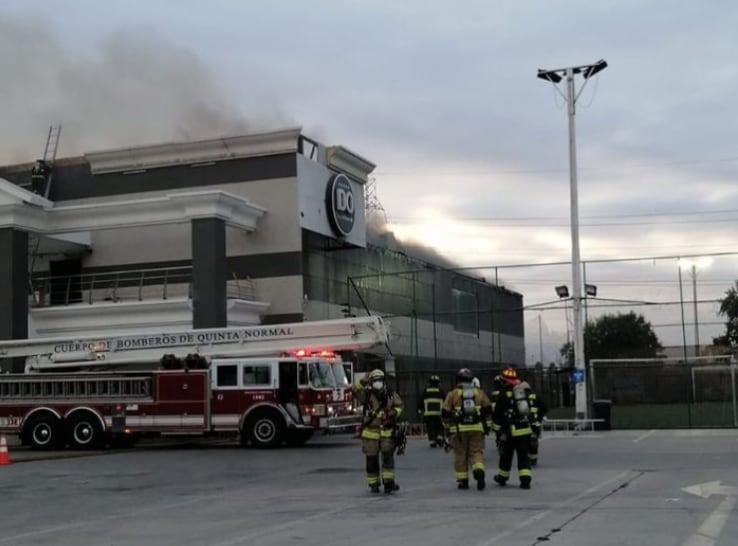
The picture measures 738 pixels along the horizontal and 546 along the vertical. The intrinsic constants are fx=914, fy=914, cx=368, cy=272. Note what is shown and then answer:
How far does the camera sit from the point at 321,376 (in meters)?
22.9

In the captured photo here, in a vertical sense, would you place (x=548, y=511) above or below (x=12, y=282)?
below

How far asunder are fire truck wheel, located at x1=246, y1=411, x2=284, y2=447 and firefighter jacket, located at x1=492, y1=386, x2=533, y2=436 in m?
10.6

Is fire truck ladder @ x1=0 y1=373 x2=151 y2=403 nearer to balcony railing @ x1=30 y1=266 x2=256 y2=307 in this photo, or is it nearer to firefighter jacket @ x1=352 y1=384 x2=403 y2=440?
balcony railing @ x1=30 y1=266 x2=256 y2=307

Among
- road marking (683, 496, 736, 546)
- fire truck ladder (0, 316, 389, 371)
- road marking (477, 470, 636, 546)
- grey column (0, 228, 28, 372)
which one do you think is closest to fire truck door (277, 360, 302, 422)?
fire truck ladder (0, 316, 389, 371)

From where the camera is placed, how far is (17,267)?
31438 millimetres

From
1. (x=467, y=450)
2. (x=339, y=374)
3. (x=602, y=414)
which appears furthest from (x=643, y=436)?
(x=467, y=450)

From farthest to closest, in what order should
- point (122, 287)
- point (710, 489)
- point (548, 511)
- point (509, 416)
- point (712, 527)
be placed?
1. point (122, 287)
2. point (509, 416)
3. point (710, 489)
4. point (548, 511)
5. point (712, 527)

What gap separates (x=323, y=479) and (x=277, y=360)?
7.91 meters

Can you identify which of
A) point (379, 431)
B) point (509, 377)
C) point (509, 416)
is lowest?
point (379, 431)

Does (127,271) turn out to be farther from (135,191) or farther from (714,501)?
(714,501)

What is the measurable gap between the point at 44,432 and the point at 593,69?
63.1ft

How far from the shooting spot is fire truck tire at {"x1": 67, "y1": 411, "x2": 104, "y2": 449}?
23.4 meters

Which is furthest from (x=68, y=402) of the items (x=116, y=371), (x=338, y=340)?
(x=338, y=340)

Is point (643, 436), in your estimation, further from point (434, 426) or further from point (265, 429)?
point (265, 429)
